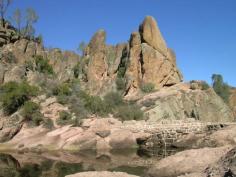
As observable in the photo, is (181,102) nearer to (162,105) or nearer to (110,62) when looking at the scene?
(162,105)

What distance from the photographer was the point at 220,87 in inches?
2899

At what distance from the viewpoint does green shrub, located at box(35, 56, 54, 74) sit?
184 feet

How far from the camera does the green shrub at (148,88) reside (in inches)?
2083

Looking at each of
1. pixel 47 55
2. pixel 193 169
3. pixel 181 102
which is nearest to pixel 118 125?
pixel 181 102

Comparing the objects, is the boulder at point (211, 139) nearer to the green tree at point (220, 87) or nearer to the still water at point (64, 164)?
the still water at point (64, 164)

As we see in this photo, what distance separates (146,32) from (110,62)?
7485mm

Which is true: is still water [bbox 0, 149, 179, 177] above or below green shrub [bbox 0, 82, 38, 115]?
below

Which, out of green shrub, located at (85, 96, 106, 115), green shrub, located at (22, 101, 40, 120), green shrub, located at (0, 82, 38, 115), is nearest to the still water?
green shrub, located at (22, 101, 40, 120)

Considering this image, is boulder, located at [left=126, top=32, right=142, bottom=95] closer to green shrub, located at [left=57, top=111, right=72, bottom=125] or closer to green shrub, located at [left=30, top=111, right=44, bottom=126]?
green shrub, located at [left=57, top=111, right=72, bottom=125]

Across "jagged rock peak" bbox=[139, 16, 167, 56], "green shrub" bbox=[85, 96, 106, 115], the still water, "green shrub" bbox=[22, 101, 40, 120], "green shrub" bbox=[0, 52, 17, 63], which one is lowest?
the still water

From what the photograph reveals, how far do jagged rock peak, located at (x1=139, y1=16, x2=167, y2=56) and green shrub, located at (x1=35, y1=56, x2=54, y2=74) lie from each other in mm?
13356

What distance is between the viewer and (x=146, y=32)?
56250 mm

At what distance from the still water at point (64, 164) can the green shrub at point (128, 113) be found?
9756 mm

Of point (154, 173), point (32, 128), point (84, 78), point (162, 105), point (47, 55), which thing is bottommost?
point (154, 173)
